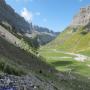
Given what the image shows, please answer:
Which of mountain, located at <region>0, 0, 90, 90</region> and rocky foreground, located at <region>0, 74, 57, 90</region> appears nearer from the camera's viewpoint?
rocky foreground, located at <region>0, 74, 57, 90</region>

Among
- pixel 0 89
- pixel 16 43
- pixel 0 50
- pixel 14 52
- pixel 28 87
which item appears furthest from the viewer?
pixel 16 43

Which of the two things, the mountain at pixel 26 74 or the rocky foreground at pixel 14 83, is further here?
the mountain at pixel 26 74

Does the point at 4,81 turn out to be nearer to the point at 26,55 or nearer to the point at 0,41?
the point at 0,41

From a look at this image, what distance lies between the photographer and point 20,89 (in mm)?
14398

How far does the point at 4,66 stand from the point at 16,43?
34323mm

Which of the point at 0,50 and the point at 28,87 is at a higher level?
the point at 0,50

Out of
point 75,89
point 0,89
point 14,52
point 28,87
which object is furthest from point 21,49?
point 0,89

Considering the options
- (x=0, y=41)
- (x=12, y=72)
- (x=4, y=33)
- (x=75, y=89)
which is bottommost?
(x=12, y=72)

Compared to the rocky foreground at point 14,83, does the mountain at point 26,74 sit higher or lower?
higher

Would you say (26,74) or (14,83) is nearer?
(14,83)

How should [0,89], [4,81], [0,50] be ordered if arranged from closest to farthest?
[0,89] < [4,81] < [0,50]

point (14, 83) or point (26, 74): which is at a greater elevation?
point (26, 74)

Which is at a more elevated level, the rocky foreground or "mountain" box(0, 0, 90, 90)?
"mountain" box(0, 0, 90, 90)

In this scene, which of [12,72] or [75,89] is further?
[75,89]
